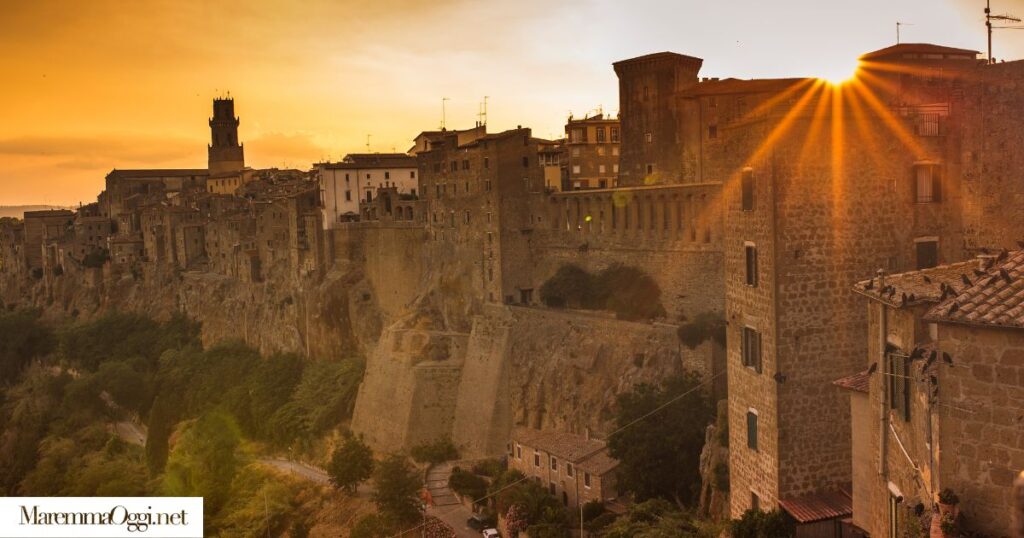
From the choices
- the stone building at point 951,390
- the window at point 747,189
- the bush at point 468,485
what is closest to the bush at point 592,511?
the bush at point 468,485

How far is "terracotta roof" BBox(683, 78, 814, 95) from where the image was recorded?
75.9ft

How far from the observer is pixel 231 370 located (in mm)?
32844

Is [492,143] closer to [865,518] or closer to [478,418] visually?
[478,418]

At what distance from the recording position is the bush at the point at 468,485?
1896 centimetres

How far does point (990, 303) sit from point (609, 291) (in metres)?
15.3

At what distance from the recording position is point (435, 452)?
21.6 metres

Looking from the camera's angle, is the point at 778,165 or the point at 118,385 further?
the point at 118,385

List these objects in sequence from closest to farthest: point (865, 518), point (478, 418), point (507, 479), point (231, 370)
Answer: point (865, 518)
point (507, 479)
point (478, 418)
point (231, 370)

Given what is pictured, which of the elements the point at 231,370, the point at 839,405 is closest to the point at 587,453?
the point at 839,405

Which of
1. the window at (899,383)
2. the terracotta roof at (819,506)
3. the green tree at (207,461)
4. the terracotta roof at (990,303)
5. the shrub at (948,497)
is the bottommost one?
the green tree at (207,461)

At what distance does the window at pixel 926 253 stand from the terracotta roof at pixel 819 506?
9.18 ft

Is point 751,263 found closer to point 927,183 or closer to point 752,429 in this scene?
point 752,429

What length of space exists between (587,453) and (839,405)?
7839 mm

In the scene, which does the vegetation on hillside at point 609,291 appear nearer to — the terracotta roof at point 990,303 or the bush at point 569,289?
the bush at point 569,289
